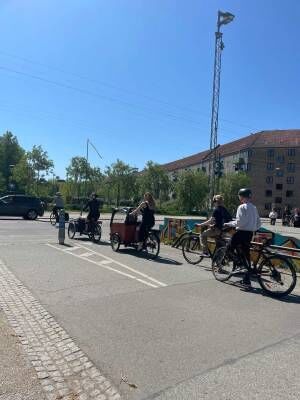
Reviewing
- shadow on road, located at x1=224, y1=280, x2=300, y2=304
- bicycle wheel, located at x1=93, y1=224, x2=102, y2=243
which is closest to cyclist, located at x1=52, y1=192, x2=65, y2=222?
bicycle wheel, located at x1=93, y1=224, x2=102, y2=243

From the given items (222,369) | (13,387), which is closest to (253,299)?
(222,369)

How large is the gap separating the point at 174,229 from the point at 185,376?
11319 millimetres

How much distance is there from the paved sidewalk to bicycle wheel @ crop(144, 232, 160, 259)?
22.4 ft

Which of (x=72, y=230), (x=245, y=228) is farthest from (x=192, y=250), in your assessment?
(x=72, y=230)

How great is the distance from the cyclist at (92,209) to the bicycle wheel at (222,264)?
7.01 metres

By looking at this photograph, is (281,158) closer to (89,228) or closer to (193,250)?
(89,228)

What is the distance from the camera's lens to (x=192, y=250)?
10.9 meters

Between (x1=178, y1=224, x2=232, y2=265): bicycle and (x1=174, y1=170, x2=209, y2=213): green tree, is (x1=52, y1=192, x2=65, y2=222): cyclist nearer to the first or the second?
(x1=178, y1=224, x2=232, y2=265): bicycle

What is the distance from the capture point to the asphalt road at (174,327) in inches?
151

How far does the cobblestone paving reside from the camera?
3631 millimetres

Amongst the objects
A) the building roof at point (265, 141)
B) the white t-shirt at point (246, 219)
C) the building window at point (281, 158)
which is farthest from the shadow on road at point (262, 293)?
the building window at point (281, 158)

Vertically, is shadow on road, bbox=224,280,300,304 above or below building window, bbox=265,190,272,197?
below

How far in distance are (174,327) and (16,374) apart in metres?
2.17

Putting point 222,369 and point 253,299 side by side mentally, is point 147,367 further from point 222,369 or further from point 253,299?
point 253,299
